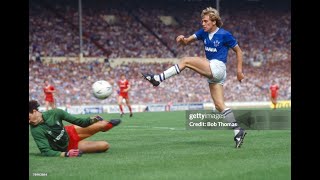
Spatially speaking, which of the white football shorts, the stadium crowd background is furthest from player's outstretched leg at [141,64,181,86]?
the stadium crowd background

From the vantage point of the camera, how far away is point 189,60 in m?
12.0

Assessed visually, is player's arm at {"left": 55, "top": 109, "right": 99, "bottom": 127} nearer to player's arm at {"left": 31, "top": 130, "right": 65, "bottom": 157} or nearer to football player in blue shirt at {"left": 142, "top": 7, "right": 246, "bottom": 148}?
player's arm at {"left": 31, "top": 130, "right": 65, "bottom": 157}

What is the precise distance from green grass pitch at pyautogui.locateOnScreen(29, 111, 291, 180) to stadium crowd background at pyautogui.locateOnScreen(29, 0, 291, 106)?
27.8m

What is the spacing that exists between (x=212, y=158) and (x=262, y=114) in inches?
361

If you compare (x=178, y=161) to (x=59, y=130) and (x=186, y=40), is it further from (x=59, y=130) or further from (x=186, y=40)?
(x=186, y=40)

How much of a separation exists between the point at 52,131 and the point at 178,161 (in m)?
2.29

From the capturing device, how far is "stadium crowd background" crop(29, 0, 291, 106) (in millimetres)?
44031

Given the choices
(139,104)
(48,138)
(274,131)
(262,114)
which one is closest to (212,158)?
(48,138)

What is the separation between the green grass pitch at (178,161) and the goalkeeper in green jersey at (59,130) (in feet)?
0.81

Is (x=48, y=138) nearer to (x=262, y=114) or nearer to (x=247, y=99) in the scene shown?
(x=262, y=114)

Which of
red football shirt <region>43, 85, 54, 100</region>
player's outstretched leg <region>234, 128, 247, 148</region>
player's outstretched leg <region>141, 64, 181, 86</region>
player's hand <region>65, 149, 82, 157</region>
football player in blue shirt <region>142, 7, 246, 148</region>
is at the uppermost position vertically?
football player in blue shirt <region>142, 7, 246, 148</region>

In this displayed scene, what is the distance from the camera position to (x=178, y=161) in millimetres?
9969

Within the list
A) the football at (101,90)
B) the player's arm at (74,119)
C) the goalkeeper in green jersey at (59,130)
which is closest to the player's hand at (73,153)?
the goalkeeper in green jersey at (59,130)

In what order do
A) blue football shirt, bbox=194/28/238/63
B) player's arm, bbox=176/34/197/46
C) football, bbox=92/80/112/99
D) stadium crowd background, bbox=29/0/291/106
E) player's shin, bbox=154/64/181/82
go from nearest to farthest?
player's shin, bbox=154/64/181/82 < blue football shirt, bbox=194/28/238/63 < player's arm, bbox=176/34/197/46 < football, bbox=92/80/112/99 < stadium crowd background, bbox=29/0/291/106
